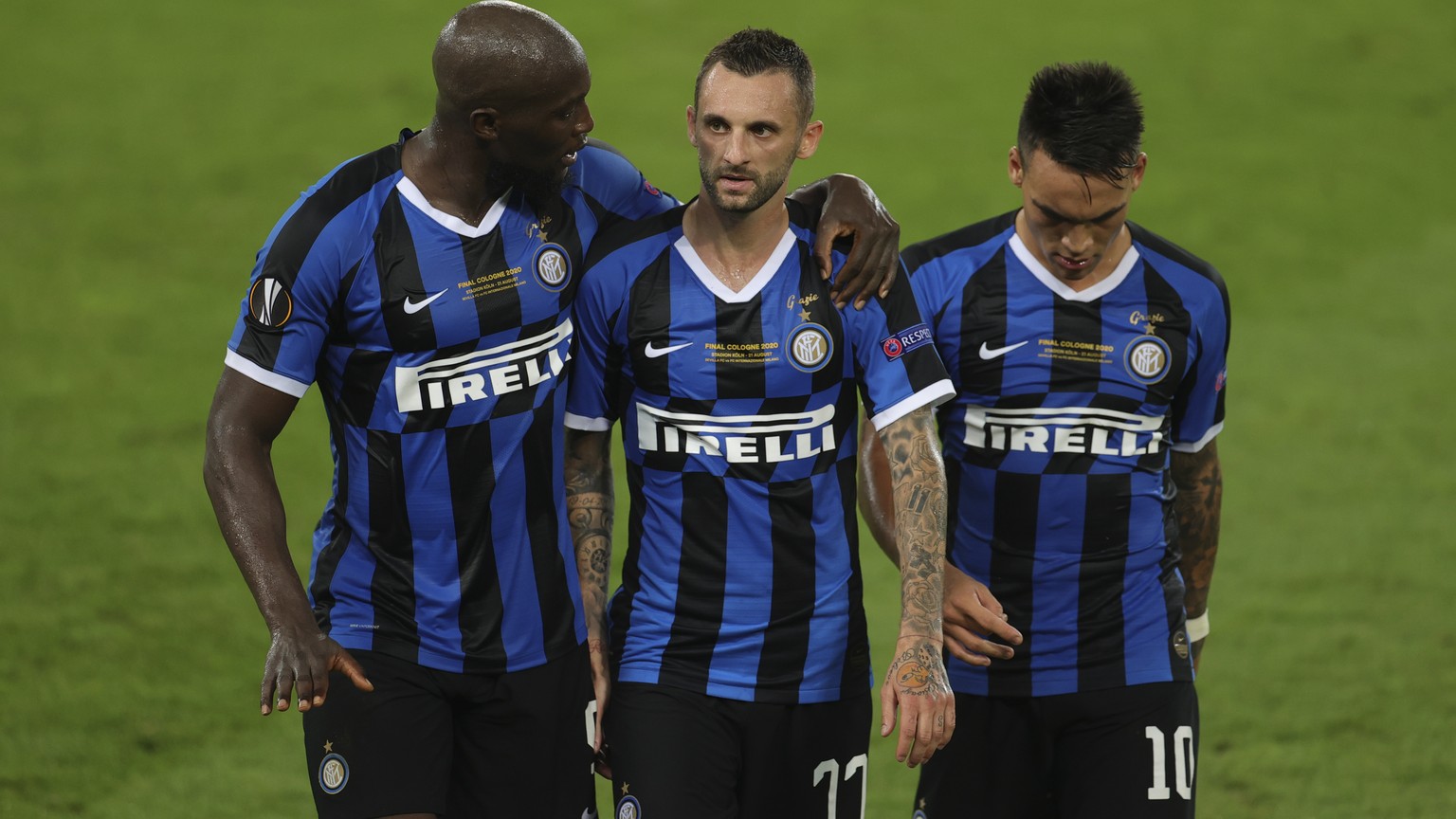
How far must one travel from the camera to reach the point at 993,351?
3.95 m

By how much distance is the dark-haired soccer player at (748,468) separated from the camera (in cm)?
354

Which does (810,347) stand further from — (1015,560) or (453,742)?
(453,742)

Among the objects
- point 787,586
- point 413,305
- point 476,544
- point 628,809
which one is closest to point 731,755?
point 628,809

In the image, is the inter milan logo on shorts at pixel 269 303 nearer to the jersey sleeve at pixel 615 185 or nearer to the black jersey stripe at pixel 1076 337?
the jersey sleeve at pixel 615 185

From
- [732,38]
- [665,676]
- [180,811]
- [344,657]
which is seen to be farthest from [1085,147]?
[180,811]

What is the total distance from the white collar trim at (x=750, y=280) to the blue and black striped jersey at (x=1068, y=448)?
1.48 ft

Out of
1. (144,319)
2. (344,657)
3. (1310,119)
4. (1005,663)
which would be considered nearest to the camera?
(344,657)

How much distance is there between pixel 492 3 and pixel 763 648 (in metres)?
1.47

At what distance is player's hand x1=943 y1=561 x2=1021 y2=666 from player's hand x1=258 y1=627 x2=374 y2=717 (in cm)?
130

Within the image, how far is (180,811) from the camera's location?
5.37 metres

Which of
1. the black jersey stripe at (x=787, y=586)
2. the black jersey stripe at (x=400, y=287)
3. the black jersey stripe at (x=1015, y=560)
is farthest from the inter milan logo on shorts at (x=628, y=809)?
the black jersey stripe at (x=400, y=287)

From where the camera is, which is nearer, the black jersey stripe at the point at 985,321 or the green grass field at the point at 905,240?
the black jersey stripe at the point at 985,321

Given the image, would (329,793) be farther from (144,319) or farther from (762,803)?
(144,319)

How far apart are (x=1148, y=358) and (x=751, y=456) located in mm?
1007
